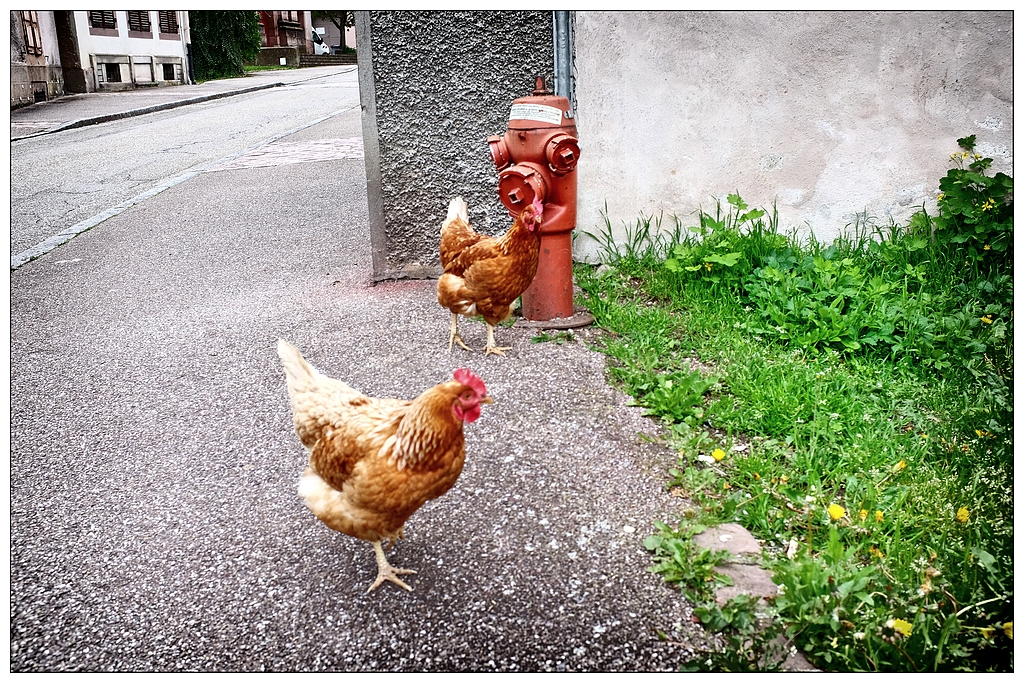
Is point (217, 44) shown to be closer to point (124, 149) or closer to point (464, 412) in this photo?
point (124, 149)

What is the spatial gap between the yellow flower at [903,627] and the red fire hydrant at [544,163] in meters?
2.67

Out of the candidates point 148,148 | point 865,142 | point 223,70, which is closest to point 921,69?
point 865,142

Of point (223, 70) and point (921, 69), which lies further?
point (223, 70)

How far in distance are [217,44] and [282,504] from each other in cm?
2883

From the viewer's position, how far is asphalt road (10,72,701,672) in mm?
2287

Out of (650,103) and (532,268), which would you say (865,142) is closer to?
(650,103)

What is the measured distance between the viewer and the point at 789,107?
191 inches

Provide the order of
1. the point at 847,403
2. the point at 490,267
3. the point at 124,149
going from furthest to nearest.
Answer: the point at 124,149
the point at 490,267
the point at 847,403

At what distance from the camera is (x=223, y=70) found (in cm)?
2808

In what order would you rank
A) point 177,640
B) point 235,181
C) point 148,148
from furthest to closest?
point 148,148 < point 235,181 < point 177,640

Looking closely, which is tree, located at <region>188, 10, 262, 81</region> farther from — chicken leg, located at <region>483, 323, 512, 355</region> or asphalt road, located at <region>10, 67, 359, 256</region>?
chicken leg, located at <region>483, 323, 512, 355</region>

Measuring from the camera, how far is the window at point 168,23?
963 inches

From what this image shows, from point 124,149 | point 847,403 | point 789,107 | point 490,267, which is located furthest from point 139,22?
point 847,403

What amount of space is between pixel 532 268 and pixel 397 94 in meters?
1.76
